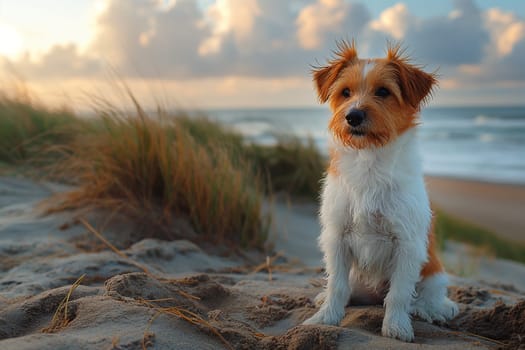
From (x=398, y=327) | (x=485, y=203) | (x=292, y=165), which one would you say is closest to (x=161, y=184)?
(x=398, y=327)

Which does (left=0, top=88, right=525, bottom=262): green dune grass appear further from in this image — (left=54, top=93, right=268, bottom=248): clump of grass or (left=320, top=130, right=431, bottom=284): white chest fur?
(left=320, top=130, right=431, bottom=284): white chest fur

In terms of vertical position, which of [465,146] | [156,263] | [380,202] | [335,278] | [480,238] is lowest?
[480,238]

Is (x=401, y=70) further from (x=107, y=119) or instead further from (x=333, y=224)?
(x=107, y=119)

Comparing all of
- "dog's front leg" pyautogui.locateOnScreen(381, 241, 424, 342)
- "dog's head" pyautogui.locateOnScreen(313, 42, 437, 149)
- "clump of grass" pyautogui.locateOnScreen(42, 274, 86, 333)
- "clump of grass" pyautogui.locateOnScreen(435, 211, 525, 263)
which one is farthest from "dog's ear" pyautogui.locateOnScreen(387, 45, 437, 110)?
"clump of grass" pyautogui.locateOnScreen(435, 211, 525, 263)

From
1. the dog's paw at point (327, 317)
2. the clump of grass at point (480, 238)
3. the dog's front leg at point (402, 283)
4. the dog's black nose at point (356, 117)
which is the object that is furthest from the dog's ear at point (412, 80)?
the clump of grass at point (480, 238)

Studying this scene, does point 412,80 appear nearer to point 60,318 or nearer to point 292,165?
point 60,318

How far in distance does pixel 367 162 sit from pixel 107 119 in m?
3.94

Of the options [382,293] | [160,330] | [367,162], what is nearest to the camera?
[160,330]

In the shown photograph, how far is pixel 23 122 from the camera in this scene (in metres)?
9.05

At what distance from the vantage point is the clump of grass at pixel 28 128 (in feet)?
27.7

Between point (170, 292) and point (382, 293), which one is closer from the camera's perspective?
point (170, 292)

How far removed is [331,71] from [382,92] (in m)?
0.52

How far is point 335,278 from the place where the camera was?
11.9 ft

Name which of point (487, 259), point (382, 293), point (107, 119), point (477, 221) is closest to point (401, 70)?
point (382, 293)
